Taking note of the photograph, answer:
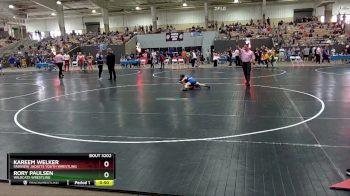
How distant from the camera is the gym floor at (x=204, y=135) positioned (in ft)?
16.5

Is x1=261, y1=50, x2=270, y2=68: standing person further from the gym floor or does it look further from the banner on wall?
the banner on wall

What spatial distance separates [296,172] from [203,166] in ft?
4.38

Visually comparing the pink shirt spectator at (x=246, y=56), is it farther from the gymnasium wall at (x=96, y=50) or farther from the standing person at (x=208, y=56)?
the gymnasium wall at (x=96, y=50)

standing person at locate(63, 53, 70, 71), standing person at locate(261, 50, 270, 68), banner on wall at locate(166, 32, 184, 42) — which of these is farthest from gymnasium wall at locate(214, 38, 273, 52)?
standing person at locate(63, 53, 70, 71)

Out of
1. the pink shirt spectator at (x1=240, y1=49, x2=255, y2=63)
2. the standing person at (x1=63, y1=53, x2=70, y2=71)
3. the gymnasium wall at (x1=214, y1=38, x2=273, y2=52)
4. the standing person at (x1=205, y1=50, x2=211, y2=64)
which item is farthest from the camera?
the gymnasium wall at (x1=214, y1=38, x2=273, y2=52)

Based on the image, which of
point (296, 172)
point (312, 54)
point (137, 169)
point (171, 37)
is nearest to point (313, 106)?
point (296, 172)

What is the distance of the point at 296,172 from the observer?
5184mm

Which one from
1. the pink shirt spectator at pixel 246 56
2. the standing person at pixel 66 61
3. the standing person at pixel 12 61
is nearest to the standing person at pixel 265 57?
the pink shirt spectator at pixel 246 56
